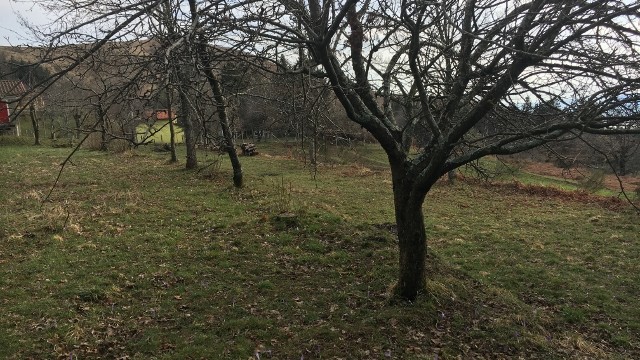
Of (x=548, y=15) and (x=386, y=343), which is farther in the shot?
(x=386, y=343)

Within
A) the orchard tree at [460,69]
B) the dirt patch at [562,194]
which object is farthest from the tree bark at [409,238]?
the dirt patch at [562,194]

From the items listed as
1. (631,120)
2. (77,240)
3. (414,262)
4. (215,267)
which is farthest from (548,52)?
(77,240)

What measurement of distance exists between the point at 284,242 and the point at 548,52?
5681 millimetres

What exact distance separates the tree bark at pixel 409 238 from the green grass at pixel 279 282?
9.5 inches

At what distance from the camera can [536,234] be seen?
1189 cm

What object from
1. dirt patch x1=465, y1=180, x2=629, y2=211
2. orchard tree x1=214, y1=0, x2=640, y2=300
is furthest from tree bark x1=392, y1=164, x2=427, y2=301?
dirt patch x1=465, y1=180, x2=629, y2=211

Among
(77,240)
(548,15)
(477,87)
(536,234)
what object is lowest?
(536,234)

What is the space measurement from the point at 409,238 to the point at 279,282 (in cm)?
214

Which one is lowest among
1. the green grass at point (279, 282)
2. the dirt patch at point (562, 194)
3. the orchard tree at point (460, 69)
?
the dirt patch at point (562, 194)

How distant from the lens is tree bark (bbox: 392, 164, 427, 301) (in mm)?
5380

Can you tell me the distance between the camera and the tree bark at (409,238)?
5380mm

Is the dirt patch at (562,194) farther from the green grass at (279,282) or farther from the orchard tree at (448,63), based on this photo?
the orchard tree at (448,63)

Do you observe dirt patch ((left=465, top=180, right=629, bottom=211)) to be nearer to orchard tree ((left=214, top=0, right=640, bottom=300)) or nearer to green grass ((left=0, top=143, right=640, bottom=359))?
green grass ((left=0, top=143, right=640, bottom=359))

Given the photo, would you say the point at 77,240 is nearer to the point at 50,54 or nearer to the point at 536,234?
the point at 50,54
